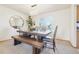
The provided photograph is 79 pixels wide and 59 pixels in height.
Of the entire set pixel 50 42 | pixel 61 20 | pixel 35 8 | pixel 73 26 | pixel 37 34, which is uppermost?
pixel 35 8

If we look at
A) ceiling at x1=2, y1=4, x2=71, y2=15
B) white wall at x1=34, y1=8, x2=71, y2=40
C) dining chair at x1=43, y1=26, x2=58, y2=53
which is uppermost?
ceiling at x1=2, y1=4, x2=71, y2=15

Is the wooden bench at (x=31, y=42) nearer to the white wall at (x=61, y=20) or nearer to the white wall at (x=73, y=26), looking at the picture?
the white wall at (x=61, y=20)

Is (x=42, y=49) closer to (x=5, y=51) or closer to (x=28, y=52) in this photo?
(x=28, y=52)

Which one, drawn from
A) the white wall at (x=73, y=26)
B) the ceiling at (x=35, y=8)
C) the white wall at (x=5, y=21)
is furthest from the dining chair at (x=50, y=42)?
the white wall at (x=5, y=21)

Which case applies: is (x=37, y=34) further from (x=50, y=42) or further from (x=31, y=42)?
(x=50, y=42)

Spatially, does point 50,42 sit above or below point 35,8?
below

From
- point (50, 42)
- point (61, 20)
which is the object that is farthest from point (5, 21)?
point (61, 20)

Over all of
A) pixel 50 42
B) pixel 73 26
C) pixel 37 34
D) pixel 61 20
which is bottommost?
pixel 50 42

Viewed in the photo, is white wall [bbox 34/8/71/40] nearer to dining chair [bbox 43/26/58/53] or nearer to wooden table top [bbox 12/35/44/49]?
dining chair [bbox 43/26/58/53]

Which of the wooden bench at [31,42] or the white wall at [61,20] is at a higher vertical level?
the white wall at [61,20]

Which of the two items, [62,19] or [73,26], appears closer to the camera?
[62,19]

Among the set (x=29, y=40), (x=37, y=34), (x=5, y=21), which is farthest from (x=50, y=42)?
(x=5, y=21)

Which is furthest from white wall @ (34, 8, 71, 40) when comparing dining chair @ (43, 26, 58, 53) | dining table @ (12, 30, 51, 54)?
dining table @ (12, 30, 51, 54)

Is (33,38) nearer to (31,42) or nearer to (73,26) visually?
(31,42)
